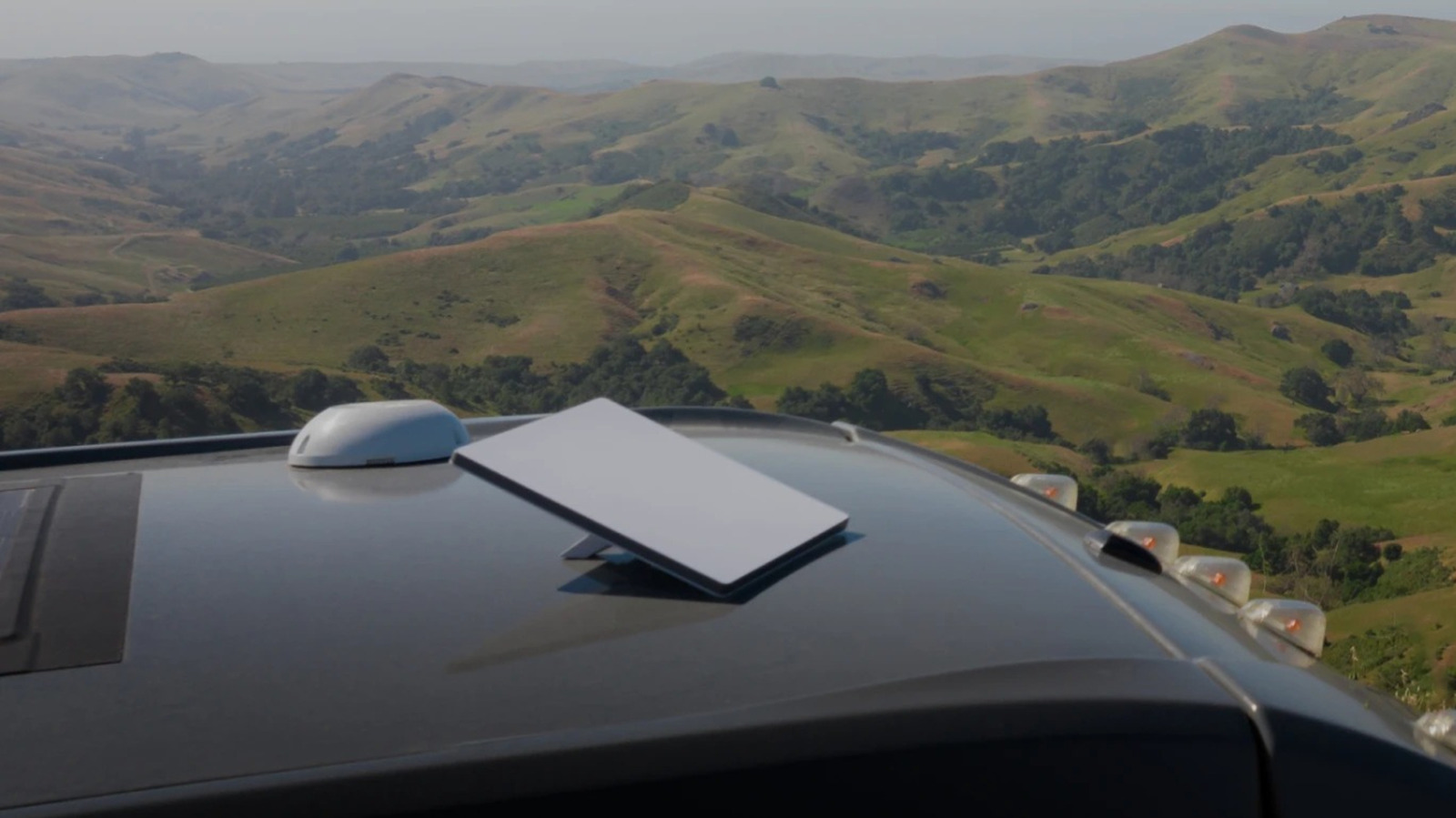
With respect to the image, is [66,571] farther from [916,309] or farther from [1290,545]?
[916,309]

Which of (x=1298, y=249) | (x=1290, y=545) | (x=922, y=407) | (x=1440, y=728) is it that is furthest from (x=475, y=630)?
(x=1298, y=249)

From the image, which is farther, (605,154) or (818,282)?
(605,154)

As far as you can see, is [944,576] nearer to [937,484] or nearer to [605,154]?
[937,484]

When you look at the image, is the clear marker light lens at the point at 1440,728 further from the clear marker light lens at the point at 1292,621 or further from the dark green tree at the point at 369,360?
the dark green tree at the point at 369,360

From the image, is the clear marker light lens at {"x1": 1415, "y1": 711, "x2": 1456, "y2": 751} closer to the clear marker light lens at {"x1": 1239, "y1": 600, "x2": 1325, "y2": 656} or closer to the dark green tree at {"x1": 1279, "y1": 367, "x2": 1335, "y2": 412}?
the clear marker light lens at {"x1": 1239, "y1": 600, "x2": 1325, "y2": 656}

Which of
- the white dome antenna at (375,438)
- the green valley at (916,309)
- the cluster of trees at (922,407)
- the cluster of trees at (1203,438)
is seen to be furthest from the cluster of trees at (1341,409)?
the white dome antenna at (375,438)

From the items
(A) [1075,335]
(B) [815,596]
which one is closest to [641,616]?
(B) [815,596]
